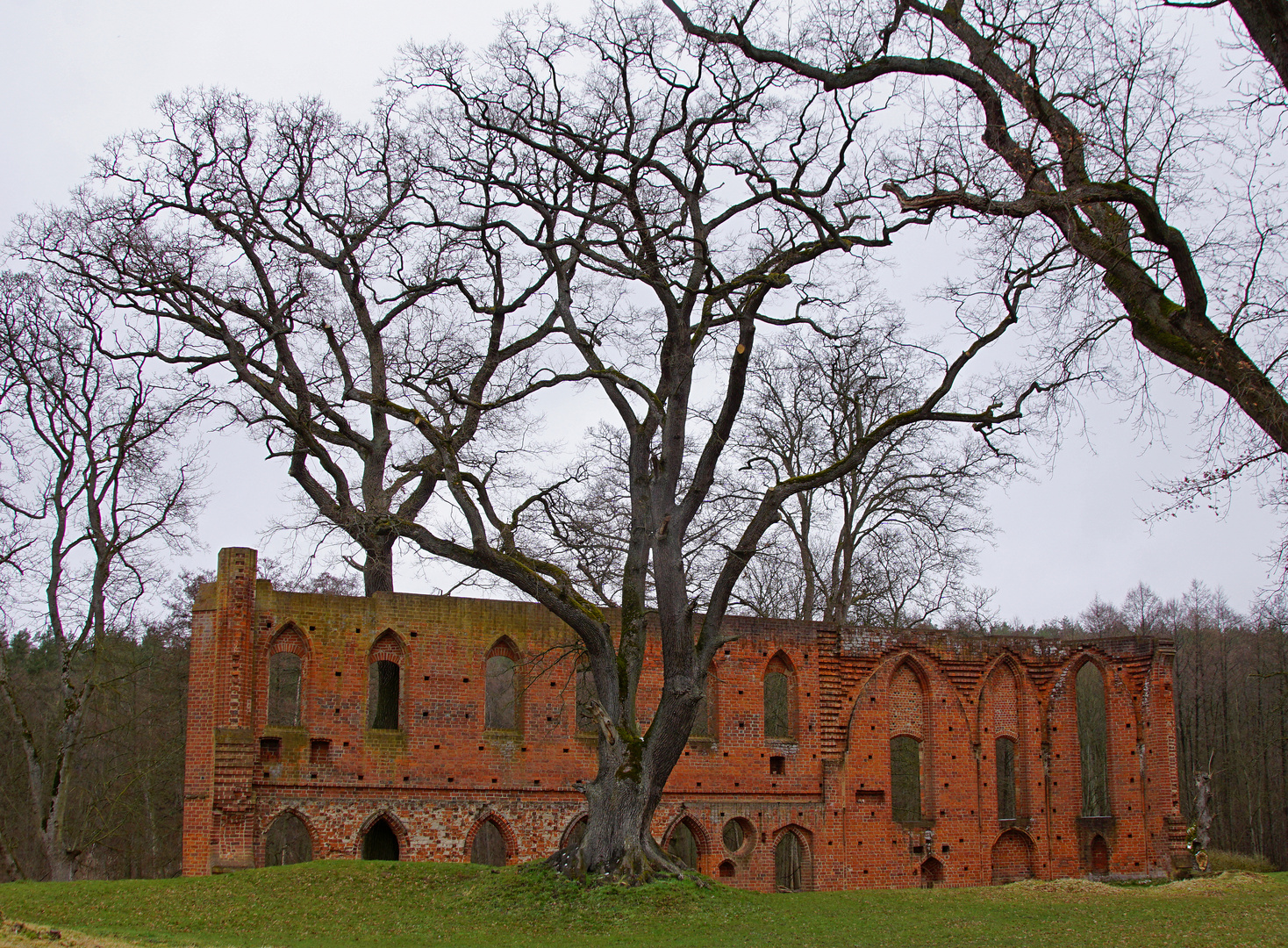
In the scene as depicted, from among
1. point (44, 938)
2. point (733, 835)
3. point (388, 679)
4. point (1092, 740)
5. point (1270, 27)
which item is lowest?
point (733, 835)

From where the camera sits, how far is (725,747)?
23.0 meters

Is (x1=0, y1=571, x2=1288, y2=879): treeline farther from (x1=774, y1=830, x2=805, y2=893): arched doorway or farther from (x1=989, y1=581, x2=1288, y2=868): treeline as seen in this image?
(x1=774, y1=830, x2=805, y2=893): arched doorway

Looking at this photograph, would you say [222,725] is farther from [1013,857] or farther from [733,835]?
[1013,857]

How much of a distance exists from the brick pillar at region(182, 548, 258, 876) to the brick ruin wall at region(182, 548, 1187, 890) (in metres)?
0.03

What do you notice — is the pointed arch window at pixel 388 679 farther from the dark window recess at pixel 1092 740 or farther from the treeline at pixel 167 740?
the dark window recess at pixel 1092 740

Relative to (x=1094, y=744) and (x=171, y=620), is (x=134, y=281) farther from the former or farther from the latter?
(x=1094, y=744)

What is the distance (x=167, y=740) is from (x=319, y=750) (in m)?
11.2

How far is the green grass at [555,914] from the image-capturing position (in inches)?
505

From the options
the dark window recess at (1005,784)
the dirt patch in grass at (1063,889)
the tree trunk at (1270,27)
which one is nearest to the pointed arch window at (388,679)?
the dirt patch in grass at (1063,889)

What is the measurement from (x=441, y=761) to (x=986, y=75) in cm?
1515

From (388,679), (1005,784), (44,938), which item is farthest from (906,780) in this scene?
(44,938)

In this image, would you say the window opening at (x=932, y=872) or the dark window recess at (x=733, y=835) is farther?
the window opening at (x=932, y=872)

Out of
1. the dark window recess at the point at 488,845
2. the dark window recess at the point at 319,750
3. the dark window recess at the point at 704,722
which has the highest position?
the dark window recess at the point at 704,722

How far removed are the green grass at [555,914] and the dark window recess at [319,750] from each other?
2.87 m
